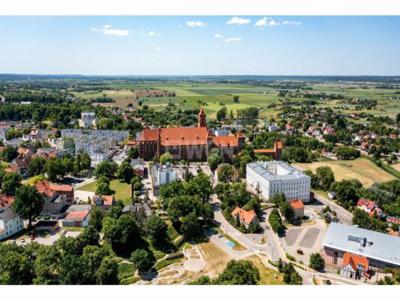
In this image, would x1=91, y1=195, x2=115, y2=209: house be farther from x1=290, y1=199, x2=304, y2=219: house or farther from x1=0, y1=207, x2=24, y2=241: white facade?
x1=290, y1=199, x2=304, y2=219: house

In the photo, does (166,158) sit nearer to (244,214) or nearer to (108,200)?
(108,200)

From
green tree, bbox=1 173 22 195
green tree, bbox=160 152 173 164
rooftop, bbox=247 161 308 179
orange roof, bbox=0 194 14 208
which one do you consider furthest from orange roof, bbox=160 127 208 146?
orange roof, bbox=0 194 14 208

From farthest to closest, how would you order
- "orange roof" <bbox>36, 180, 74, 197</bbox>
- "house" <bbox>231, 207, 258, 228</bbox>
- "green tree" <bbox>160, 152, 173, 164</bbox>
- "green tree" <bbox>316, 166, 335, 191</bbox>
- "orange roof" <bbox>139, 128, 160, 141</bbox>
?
"orange roof" <bbox>139, 128, 160, 141</bbox>, "green tree" <bbox>160, 152, 173, 164</bbox>, "green tree" <bbox>316, 166, 335, 191</bbox>, "orange roof" <bbox>36, 180, 74, 197</bbox>, "house" <bbox>231, 207, 258, 228</bbox>

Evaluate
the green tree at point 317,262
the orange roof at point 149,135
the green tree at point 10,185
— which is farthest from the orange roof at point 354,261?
the orange roof at point 149,135

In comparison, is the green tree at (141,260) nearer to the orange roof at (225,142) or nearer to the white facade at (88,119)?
the orange roof at (225,142)

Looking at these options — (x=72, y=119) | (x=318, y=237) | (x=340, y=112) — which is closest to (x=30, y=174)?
(x=318, y=237)

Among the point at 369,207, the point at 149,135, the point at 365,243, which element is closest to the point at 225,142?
the point at 149,135
